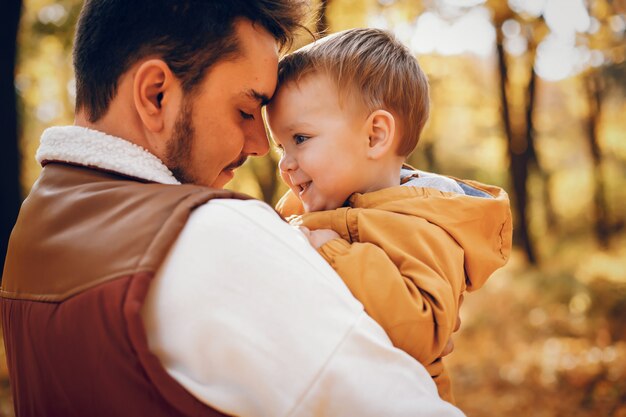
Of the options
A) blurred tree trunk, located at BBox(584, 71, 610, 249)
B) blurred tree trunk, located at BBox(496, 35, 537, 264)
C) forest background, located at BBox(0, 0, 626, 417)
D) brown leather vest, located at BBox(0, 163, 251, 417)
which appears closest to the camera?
brown leather vest, located at BBox(0, 163, 251, 417)

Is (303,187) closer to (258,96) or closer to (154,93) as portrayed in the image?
(258,96)

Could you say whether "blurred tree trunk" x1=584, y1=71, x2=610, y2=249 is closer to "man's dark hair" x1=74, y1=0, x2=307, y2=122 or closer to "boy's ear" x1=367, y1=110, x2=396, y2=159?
"boy's ear" x1=367, y1=110, x2=396, y2=159

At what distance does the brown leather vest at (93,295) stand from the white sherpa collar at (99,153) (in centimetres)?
7

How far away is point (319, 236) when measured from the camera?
1.92 meters

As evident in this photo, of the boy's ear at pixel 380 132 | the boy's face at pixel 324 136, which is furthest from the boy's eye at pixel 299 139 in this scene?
the boy's ear at pixel 380 132

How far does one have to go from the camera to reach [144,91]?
1917 mm

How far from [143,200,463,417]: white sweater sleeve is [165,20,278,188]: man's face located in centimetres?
67

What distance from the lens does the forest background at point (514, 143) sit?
7.64m

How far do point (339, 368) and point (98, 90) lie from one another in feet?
3.97

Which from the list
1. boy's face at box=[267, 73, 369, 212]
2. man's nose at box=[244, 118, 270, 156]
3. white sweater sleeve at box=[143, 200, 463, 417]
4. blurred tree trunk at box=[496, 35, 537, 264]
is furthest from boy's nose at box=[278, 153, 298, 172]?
blurred tree trunk at box=[496, 35, 537, 264]

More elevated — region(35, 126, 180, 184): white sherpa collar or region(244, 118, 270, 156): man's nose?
region(35, 126, 180, 184): white sherpa collar

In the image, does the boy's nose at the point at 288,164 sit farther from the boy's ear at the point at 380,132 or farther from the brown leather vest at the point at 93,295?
the brown leather vest at the point at 93,295

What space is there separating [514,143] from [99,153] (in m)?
14.4

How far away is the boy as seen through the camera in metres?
1.80
